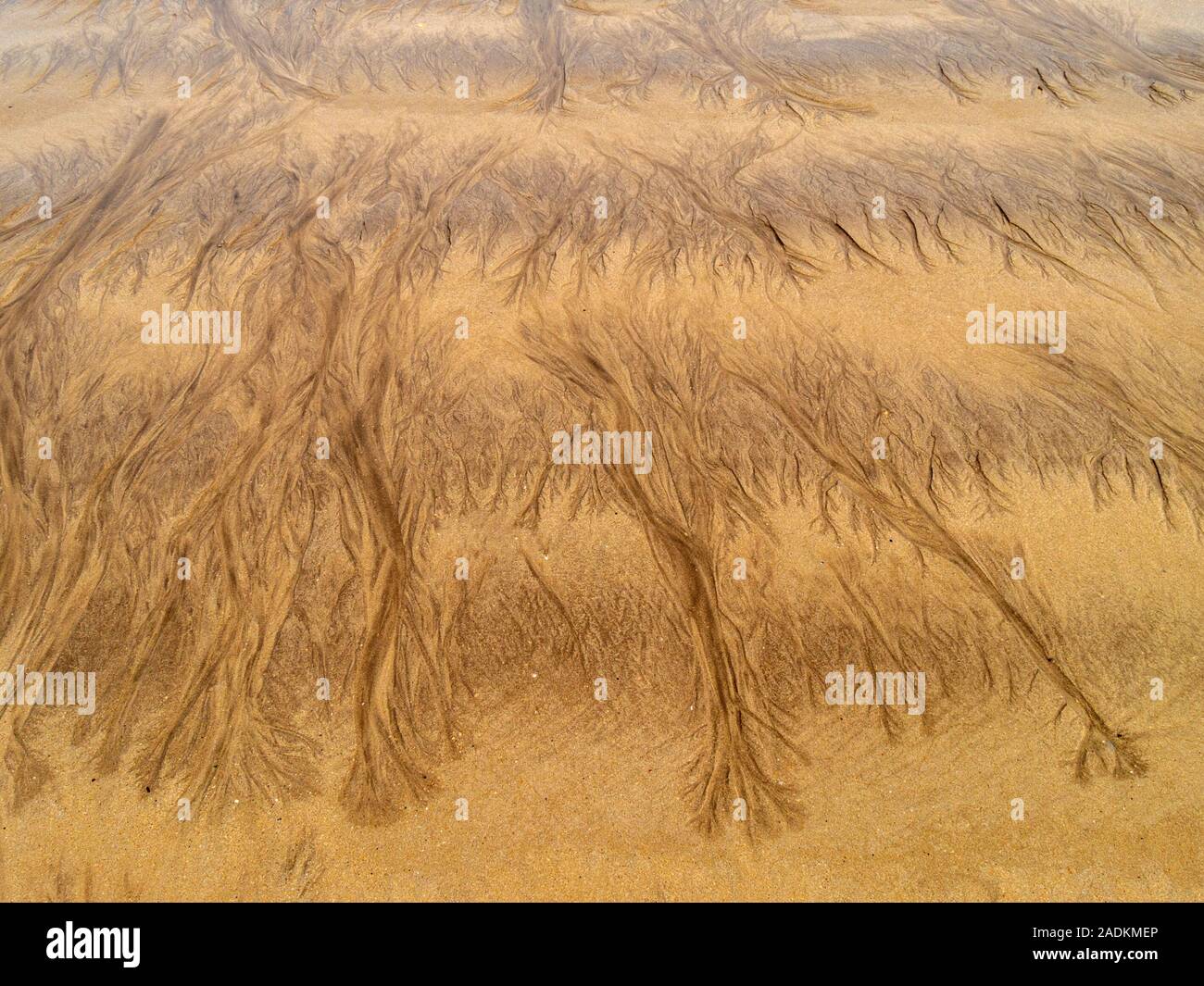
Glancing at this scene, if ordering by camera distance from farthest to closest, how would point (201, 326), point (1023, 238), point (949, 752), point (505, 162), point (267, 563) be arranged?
point (505, 162) < point (1023, 238) < point (201, 326) < point (267, 563) < point (949, 752)

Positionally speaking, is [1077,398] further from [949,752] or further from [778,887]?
[778,887]

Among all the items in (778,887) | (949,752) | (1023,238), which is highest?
(1023,238)

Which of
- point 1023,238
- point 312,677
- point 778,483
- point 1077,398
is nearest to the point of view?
point 312,677

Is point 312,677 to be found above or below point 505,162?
below

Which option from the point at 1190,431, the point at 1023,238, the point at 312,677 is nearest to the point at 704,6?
the point at 1023,238

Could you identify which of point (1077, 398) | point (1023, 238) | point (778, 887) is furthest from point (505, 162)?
point (778, 887)

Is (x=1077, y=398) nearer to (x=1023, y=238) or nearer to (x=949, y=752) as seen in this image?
(x=1023, y=238)

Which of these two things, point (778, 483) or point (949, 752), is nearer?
point (949, 752)
